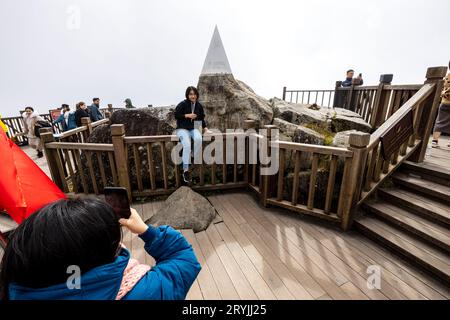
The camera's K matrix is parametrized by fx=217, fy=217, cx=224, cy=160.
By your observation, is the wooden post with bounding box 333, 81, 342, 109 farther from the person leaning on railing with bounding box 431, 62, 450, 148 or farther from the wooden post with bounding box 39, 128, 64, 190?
the wooden post with bounding box 39, 128, 64, 190

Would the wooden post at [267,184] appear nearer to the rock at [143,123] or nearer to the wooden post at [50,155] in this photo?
the rock at [143,123]

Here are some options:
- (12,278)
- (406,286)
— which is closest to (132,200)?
(12,278)

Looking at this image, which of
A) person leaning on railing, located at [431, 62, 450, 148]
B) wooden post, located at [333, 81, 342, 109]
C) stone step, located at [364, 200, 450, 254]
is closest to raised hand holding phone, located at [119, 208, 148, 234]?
stone step, located at [364, 200, 450, 254]

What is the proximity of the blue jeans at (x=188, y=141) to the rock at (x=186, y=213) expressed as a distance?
54 cm

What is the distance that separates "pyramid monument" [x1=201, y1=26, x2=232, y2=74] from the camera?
5.04 m

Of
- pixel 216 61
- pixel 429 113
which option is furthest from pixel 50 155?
pixel 429 113

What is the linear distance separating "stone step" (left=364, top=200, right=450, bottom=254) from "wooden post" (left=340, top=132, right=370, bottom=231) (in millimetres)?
426

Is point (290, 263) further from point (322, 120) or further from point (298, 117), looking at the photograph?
point (322, 120)

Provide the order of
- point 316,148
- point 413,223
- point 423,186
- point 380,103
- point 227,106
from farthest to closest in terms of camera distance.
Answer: point 380,103 < point 227,106 < point 423,186 < point 316,148 < point 413,223

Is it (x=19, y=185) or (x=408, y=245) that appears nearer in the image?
Answer: (x=19, y=185)

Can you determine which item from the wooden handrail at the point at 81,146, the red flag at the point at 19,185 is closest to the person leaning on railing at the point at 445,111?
the wooden handrail at the point at 81,146

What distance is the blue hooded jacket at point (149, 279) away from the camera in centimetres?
68

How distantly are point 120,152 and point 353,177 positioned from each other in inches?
129

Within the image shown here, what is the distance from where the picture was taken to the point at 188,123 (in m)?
3.67
